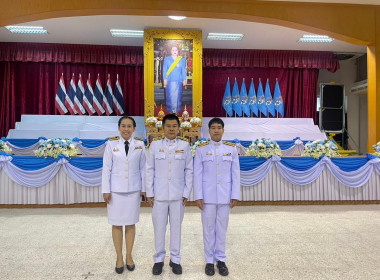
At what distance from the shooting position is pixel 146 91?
909cm

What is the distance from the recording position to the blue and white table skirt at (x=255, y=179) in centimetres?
486

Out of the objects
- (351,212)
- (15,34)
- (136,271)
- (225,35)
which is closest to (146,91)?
(225,35)

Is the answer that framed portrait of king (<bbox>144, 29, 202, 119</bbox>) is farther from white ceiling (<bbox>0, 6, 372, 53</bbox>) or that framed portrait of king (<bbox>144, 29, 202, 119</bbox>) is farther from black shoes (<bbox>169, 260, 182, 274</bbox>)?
black shoes (<bbox>169, 260, 182, 274</bbox>)

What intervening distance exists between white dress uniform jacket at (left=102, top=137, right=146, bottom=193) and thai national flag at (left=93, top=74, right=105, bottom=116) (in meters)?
8.10

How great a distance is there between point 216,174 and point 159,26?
7.23 metres

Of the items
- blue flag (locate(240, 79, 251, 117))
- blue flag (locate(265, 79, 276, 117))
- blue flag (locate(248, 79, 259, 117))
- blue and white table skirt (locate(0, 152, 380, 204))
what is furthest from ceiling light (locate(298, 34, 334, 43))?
blue and white table skirt (locate(0, 152, 380, 204))

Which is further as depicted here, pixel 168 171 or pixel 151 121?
pixel 151 121

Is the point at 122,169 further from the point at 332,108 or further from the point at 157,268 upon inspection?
the point at 332,108

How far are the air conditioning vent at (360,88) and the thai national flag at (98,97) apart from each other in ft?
30.8

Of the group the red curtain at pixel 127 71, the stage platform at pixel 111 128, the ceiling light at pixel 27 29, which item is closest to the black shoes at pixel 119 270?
the stage platform at pixel 111 128

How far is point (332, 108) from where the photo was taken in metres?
12.0

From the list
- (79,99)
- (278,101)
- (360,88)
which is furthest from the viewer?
(360,88)

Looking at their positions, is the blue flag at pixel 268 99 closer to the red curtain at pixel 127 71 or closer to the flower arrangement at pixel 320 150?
the red curtain at pixel 127 71

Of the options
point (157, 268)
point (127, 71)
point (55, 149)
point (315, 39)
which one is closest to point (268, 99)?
point (315, 39)
